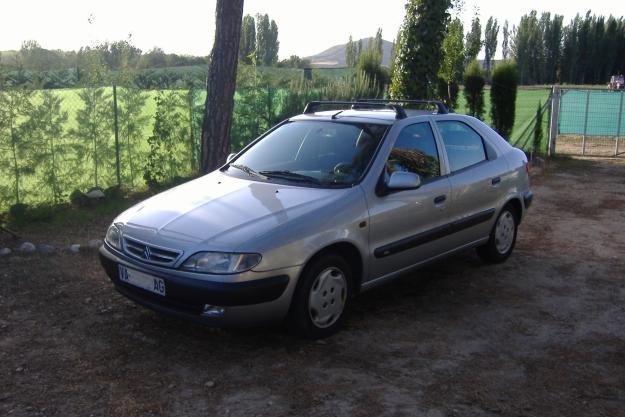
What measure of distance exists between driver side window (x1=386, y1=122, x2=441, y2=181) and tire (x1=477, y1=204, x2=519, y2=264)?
136 cm

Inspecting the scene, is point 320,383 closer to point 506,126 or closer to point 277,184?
point 277,184

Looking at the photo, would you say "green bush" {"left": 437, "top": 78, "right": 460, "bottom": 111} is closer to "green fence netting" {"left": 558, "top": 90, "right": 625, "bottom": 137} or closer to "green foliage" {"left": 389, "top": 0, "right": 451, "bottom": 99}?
"green foliage" {"left": 389, "top": 0, "right": 451, "bottom": 99}

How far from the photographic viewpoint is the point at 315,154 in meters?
5.41

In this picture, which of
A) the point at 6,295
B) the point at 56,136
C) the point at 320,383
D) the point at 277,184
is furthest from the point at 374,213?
the point at 56,136

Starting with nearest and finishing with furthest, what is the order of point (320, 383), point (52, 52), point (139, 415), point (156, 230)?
point (139, 415)
point (320, 383)
point (156, 230)
point (52, 52)

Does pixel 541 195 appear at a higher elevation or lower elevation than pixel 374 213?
lower

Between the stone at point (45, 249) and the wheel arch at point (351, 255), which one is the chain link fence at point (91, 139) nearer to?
the stone at point (45, 249)

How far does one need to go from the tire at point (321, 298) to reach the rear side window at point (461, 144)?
1.75 metres

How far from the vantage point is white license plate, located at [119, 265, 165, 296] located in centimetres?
430

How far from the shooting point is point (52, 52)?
26.4 metres

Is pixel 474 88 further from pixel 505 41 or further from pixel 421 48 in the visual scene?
pixel 505 41

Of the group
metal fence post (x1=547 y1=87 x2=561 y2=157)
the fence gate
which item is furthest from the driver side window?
the fence gate

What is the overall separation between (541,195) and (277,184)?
730cm

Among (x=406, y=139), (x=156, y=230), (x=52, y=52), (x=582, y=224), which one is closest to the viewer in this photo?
(x=156, y=230)
